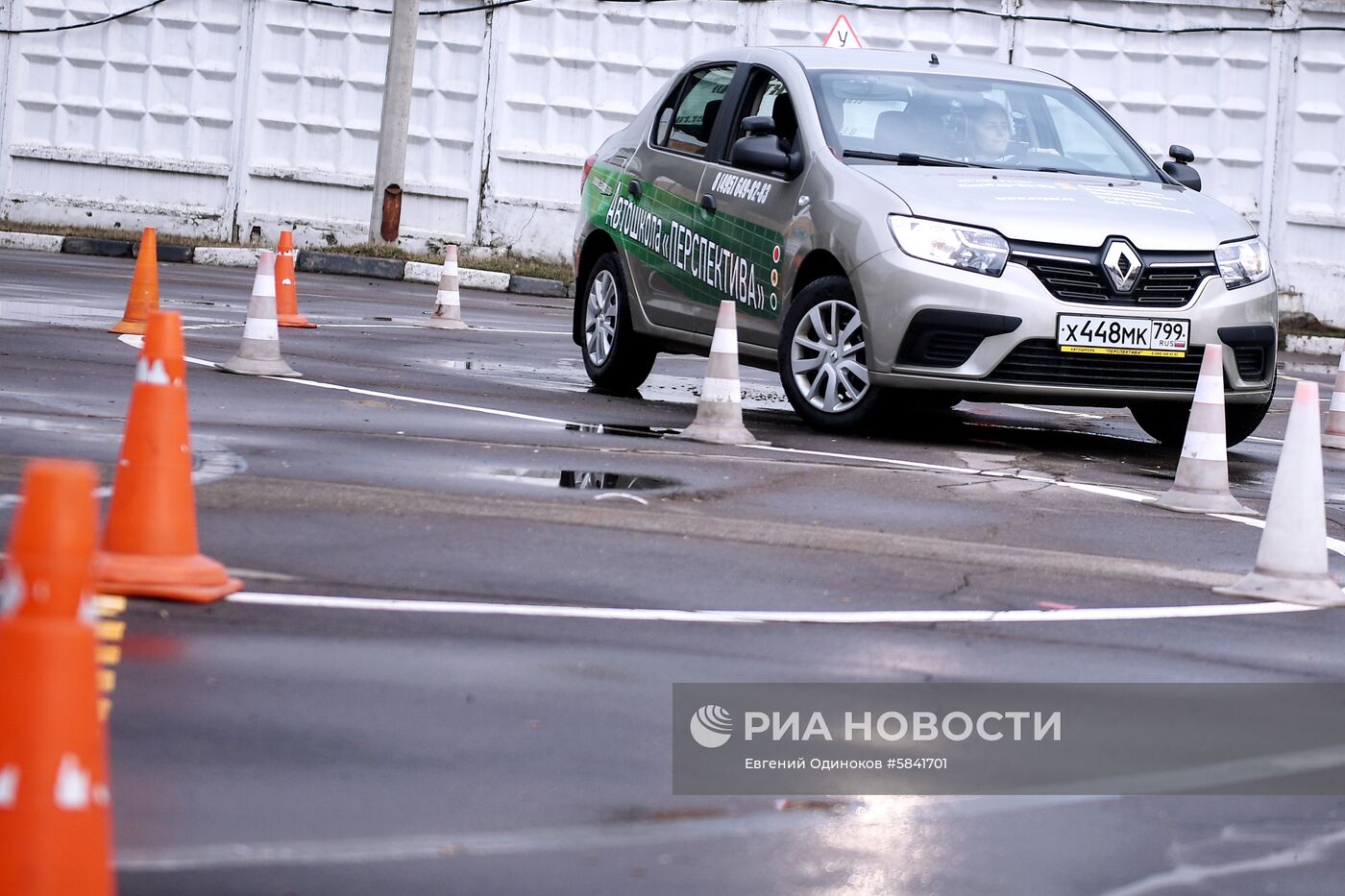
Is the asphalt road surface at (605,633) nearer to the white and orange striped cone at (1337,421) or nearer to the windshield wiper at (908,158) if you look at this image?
the white and orange striped cone at (1337,421)

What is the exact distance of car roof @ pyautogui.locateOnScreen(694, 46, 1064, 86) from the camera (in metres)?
10.1

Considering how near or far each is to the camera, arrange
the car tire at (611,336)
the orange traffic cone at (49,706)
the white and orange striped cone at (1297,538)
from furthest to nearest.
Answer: the car tire at (611,336) → the white and orange striped cone at (1297,538) → the orange traffic cone at (49,706)

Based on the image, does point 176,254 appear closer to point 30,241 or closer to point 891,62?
point 30,241

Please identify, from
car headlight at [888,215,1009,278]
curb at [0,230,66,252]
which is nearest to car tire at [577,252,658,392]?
car headlight at [888,215,1009,278]

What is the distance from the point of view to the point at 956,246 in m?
8.64

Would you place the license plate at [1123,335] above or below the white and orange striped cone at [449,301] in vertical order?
above

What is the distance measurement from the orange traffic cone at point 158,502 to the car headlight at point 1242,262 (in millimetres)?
5206

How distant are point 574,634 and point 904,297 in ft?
13.5

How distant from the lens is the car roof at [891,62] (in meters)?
10.1

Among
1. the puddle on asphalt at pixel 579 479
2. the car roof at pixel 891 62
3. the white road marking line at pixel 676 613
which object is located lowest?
the white road marking line at pixel 676 613

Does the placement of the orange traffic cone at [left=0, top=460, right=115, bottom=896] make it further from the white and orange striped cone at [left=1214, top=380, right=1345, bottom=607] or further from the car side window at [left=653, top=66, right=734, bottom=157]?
the car side window at [left=653, top=66, right=734, bottom=157]

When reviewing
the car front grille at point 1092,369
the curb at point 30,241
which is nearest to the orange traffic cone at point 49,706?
the car front grille at point 1092,369

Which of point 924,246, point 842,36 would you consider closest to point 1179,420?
point 924,246

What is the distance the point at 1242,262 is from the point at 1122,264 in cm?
74
